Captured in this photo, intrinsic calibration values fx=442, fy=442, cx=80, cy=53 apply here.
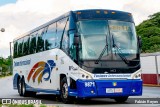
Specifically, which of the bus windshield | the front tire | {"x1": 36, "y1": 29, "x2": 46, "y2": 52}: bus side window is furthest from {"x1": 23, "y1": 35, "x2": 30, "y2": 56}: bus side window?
the bus windshield

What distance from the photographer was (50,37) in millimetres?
18766

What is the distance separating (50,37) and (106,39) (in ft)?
12.4

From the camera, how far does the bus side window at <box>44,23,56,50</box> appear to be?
18.3 metres

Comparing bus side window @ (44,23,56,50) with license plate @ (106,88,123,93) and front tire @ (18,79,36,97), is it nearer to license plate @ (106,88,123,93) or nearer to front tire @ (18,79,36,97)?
license plate @ (106,88,123,93)

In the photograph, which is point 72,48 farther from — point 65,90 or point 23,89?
point 23,89

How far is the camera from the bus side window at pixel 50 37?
18306 millimetres

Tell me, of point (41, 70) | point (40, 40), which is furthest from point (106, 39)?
point (40, 40)

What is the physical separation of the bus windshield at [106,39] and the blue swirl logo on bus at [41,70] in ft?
9.86

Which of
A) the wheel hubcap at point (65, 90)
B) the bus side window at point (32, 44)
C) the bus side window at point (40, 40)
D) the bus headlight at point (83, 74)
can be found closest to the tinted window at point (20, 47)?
the bus side window at point (32, 44)

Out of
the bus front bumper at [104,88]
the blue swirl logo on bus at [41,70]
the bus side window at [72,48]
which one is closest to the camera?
the bus front bumper at [104,88]

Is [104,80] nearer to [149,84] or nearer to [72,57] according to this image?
A: [72,57]

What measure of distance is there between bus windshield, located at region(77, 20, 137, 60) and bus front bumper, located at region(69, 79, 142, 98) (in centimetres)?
84

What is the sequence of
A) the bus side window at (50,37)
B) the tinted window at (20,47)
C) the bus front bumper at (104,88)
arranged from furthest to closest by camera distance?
the tinted window at (20,47), the bus side window at (50,37), the bus front bumper at (104,88)

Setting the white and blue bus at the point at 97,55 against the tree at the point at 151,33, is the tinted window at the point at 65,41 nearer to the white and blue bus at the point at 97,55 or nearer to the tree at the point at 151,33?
the white and blue bus at the point at 97,55
